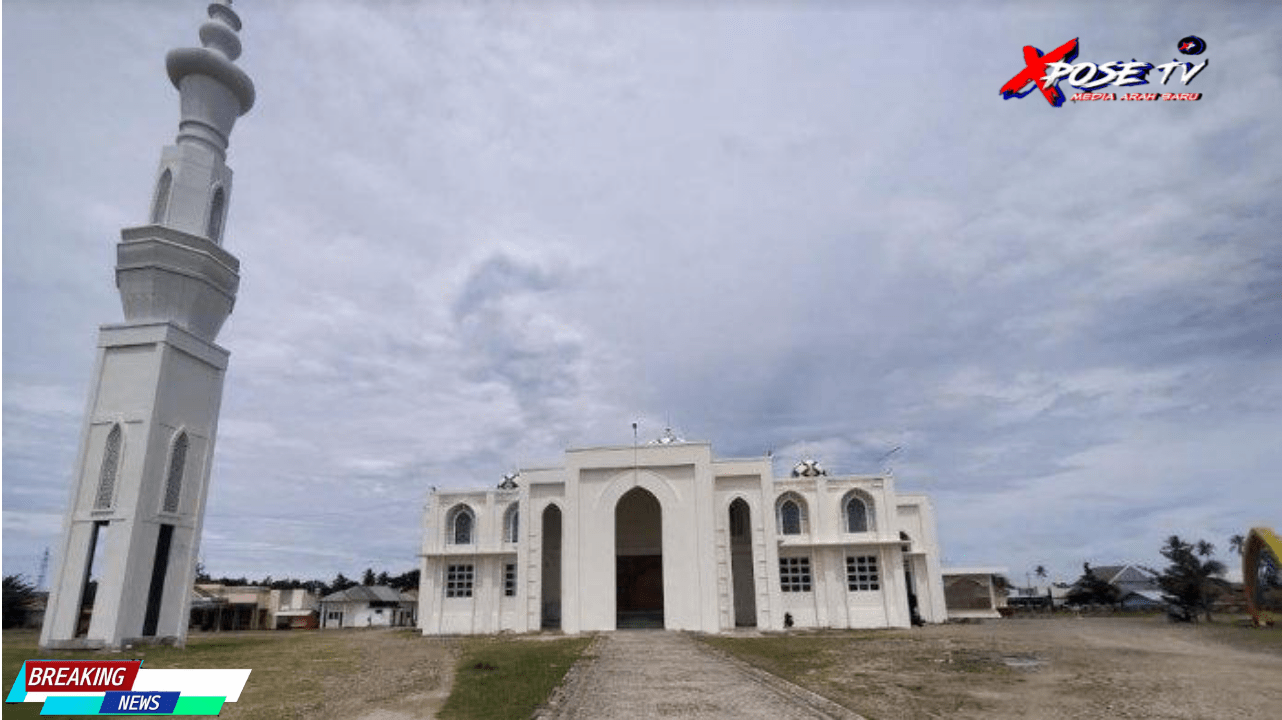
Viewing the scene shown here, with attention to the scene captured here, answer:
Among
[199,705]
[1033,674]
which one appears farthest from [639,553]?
[199,705]

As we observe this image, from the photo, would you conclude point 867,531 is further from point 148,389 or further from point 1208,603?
point 148,389

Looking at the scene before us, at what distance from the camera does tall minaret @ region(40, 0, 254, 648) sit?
2509 cm

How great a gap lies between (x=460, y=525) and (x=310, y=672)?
1890cm

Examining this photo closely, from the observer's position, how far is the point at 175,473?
90.5 ft

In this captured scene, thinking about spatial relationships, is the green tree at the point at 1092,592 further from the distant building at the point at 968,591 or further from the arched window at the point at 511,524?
the arched window at the point at 511,524

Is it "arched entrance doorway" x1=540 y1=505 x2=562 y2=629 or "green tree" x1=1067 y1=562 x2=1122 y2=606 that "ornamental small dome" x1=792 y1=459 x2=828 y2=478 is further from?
"green tree" x1=1067 y1=562 x2=1122 y2=606

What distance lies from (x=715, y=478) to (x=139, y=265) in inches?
922

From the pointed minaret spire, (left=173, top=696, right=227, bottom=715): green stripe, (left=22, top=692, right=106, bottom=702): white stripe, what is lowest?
(left=173, top=696, right=227, bottom=715): green stripe

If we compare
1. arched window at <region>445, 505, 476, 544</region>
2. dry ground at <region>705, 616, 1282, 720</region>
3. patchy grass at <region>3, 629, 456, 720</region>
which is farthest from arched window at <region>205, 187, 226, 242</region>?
Result: dry ground at <region>705, 616, 1282, 720</region>

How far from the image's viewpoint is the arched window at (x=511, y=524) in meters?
35.1

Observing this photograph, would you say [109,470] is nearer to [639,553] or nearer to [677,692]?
[639,553]

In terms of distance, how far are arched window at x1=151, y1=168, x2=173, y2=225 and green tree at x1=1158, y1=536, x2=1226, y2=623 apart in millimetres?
49430

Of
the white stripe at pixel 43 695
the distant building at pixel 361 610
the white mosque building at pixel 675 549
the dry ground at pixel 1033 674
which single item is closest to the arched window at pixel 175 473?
the white mosque building at pixel 675 549

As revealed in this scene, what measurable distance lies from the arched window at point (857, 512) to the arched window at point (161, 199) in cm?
3004
